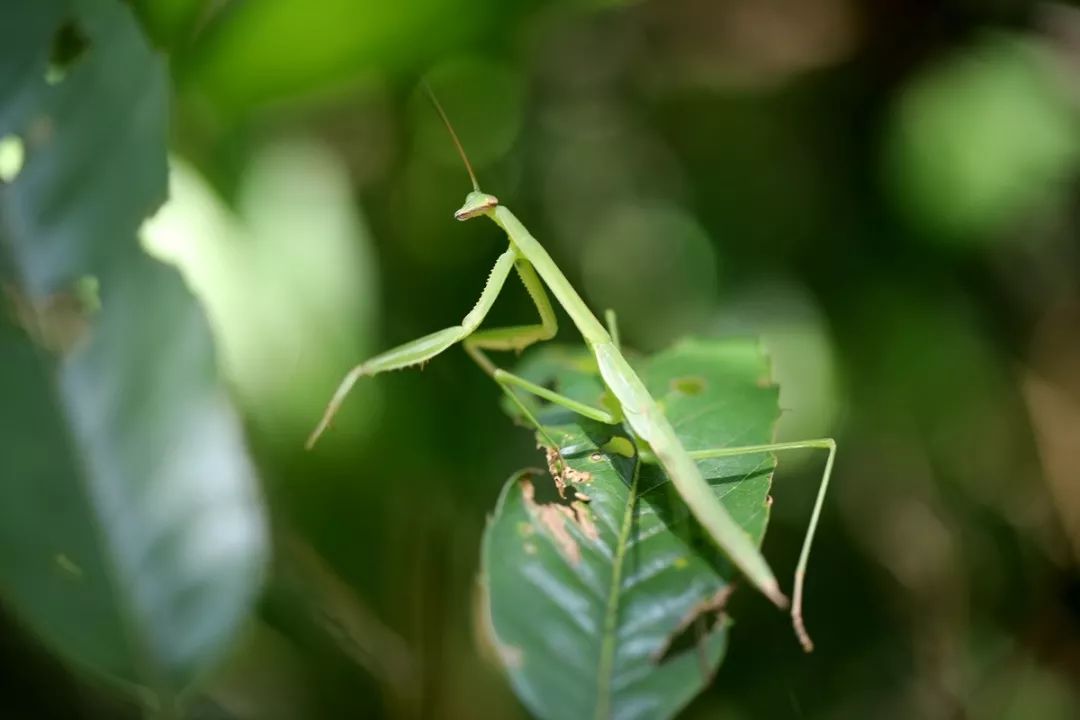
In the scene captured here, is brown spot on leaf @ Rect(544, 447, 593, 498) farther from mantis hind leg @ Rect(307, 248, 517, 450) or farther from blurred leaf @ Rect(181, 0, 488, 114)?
blurred leaf @ Rect(181, 0, 488, 114)

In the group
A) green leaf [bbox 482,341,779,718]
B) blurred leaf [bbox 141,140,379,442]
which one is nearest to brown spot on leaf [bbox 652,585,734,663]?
green leaf [bbox 482,341,779,718]

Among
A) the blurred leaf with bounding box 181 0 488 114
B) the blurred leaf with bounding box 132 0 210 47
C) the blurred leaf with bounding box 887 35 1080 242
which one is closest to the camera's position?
the blurred leaf with bounding box 132 0 210 47

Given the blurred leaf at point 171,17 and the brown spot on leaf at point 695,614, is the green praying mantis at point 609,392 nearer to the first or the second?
the brown spot on leaf at point 695,614

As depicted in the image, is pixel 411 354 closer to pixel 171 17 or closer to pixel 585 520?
pixel 585 520

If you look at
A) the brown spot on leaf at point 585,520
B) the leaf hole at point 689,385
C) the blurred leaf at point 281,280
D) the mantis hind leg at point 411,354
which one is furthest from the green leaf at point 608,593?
the blurred leaf at point 281,280

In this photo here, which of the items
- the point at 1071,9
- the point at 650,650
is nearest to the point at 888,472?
the point at 1071,9

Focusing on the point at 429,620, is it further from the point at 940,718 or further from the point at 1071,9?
the point at 1071,9
